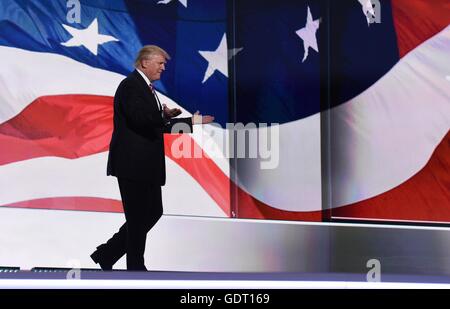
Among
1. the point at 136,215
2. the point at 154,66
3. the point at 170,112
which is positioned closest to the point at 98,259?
the point at 136,215

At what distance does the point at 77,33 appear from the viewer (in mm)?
1999

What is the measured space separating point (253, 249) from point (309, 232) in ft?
0.79

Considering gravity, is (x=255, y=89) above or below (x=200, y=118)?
above

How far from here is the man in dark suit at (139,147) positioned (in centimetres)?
202

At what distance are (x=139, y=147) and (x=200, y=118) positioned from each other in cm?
28

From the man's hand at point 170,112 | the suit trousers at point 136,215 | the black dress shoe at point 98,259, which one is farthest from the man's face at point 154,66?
the black dress shoe at point 98,259

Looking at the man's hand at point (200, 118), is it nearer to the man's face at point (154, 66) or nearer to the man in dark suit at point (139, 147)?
the man in dark suit at point (139, 147)

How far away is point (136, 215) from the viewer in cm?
205

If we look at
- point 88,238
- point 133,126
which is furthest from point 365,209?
point 88,238

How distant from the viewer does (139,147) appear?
6.61 ft

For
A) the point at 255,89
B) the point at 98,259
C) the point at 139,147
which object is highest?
the point at 255,89

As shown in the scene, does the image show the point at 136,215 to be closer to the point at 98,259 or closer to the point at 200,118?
the point at 98,259
